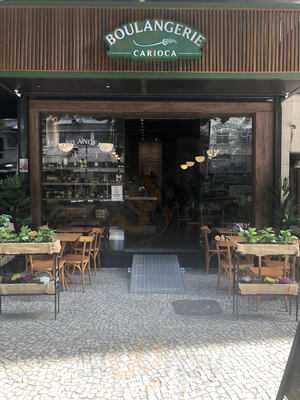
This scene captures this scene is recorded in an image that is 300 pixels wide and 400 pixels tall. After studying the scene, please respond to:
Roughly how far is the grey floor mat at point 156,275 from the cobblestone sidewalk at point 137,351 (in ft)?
1.32

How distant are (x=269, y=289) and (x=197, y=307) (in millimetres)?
1063

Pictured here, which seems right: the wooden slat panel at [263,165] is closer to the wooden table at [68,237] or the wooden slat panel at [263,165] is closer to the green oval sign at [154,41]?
the green oval sign at [154,41]

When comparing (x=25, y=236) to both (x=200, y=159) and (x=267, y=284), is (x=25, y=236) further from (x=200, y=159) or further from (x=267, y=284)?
(x=200, y=159)

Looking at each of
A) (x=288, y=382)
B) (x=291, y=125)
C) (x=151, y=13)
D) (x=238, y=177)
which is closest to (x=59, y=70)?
(x=151, y=13)

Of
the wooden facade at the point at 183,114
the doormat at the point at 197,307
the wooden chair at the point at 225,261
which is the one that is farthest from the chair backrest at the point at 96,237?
the doormat at the point at 197,307

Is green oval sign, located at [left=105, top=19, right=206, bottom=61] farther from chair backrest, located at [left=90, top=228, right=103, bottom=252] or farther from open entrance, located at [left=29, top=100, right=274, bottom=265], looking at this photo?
chair backrest, located at [left=90, top=228, right=103, bottom=252]

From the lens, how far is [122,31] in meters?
6.82

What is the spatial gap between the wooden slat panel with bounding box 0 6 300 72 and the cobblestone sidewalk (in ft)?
11.1

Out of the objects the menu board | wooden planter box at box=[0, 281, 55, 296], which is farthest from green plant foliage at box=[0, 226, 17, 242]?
the menu board

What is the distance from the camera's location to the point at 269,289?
5.96m

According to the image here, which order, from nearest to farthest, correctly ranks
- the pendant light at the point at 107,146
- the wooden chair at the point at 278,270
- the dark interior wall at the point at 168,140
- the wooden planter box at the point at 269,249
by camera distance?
the wooden planter box at the point at 269,249 < the wooden chair at the point at 278,270 < the pendant light at the point at 107,146 < the dark interior wall at the point at 168,140

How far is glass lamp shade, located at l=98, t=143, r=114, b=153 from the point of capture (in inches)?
390

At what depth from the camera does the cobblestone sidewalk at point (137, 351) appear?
13.3 ft

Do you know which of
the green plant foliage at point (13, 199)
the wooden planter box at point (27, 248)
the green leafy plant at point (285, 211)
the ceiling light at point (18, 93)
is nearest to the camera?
the wooden planter box at point (27, 248)
